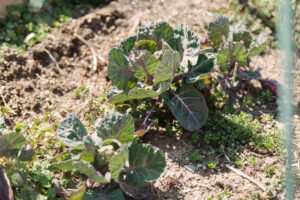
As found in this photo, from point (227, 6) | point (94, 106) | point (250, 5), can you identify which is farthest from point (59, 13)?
point (250, 5)

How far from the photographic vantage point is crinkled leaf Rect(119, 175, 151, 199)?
2.33 metres

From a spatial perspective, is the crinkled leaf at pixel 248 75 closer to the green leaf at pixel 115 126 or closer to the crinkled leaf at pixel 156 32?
the crinkled leaf at pixel 156 32

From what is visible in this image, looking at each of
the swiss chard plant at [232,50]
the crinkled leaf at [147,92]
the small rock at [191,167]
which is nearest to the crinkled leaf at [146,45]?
the crinkled leaf at [147,92]

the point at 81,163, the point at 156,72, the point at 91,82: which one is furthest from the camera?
the point at 91,82

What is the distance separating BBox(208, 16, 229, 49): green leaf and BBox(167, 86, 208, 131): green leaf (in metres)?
0.61

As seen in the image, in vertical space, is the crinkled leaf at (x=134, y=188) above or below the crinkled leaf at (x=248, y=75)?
below

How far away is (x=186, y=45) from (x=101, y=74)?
3.29ft

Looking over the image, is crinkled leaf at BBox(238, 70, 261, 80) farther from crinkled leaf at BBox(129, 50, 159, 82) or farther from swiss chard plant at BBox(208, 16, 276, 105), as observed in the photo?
crinkled leaf at BBox(129, 50, 159, 82)

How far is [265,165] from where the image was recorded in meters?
2.77

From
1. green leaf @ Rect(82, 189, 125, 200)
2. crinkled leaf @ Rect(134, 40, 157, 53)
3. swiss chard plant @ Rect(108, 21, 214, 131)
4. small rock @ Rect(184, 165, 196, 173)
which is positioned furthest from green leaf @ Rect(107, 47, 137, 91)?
green leaf @ Rect(82, 189, 125, 200)

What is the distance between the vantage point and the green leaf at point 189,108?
110 inches

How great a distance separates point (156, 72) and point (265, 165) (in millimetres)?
1098

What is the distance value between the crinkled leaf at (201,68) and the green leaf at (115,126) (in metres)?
0.72

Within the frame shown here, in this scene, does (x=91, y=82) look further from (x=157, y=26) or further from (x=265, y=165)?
(x=265, y=165)
